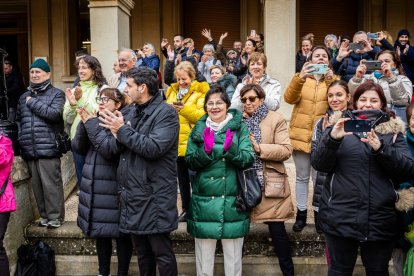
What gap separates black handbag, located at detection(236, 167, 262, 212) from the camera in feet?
14.8

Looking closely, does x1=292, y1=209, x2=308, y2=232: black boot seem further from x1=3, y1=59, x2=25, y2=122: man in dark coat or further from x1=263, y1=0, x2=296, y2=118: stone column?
x1=3, y1=59, x2=25, y2=122: man in dark coat

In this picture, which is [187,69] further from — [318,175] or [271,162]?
[318,175]

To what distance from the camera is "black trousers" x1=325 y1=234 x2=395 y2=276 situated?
3734 mm

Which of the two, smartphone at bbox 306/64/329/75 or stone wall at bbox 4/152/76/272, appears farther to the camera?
stone wall at bbox 4/152/76/272

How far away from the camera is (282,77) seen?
890cm

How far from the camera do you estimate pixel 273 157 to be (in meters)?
Result: 4.71

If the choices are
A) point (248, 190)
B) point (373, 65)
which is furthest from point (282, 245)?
point (373, 65)

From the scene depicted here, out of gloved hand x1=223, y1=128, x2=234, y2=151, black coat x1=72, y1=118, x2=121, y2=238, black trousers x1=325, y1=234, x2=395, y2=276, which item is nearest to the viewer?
black trousers x1=325, y1=234, x2=395, y2=276

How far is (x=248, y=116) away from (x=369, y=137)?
5.15 feet

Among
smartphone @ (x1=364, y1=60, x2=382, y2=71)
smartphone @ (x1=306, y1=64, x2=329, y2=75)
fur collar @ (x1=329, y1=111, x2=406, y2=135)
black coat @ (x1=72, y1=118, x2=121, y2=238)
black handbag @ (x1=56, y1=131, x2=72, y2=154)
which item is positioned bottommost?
black coat @ (x1=72, y1=118, x2=121, y2=238)

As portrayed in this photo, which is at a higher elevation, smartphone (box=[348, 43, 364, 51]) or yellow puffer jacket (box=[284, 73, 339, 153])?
smartphone (box=[348, 43, 364, 51])

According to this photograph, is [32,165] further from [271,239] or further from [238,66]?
[238,66]

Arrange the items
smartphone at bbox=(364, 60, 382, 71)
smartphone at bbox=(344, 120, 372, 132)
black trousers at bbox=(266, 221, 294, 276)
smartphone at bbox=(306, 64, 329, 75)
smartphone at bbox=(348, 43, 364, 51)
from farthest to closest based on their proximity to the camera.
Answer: smartphone at bbox=(348, 43, 364, 51), smartphone at bbox=(364, 60, 382, 71), smartphone at bbox=(306, 64, 329, 75), black trousers at bbox=(266, 221, 294, 276), smartphone at bbox=(344, 120, 372, 132)

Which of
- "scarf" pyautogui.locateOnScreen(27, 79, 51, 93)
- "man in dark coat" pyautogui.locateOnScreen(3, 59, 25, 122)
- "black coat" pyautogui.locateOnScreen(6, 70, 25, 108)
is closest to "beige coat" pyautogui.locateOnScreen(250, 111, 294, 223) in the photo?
"scarf" pyautogui.locateOnScreen(27, 79, 51, 93)
